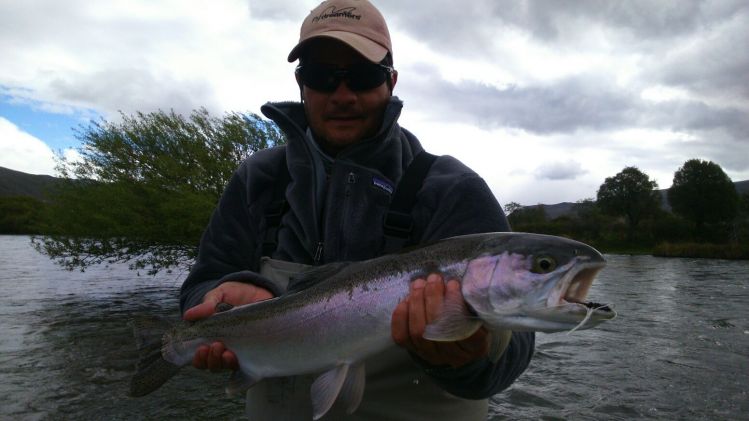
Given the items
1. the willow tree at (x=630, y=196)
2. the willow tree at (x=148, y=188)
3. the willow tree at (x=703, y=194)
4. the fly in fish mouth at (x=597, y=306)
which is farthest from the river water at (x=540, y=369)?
the willow tree at (x=630, y=196)

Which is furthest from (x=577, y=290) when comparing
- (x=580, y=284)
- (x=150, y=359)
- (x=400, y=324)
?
(x=150, y=359)

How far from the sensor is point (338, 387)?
251 cm

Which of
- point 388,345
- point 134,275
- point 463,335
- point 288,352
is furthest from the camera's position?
point 134,275

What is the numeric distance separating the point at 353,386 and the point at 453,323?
64 cm

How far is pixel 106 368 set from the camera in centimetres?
966

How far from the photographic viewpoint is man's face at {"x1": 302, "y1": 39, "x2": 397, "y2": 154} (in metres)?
3.13

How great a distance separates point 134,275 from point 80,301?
1066 centimetres

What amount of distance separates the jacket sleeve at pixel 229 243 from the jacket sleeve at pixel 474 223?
113 cm

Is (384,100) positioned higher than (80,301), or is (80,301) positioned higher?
(384,100)

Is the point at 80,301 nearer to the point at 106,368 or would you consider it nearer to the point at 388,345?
the point at 106,368

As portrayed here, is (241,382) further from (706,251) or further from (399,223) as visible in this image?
(706,251)

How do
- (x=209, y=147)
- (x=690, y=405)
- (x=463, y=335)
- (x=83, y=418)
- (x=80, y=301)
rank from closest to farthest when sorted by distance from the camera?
(x=463, y=335), (x=83, y=418), (x=690, y=405), (x=80, y=301), (x=209, y=147)

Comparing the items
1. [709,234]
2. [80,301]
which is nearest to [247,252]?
[80,301]

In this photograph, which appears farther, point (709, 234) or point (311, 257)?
point (709, 234)
